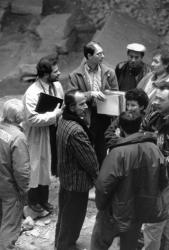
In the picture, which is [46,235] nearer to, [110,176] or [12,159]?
[12,159]

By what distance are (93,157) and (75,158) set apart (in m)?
0.16

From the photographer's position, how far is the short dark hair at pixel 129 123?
380 cm

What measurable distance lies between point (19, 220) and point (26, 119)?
108 centimetres

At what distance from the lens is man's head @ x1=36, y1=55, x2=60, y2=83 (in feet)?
16.1

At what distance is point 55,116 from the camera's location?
4.97 m

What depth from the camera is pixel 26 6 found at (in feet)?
36.0

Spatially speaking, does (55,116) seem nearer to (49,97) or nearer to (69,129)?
(49,97)

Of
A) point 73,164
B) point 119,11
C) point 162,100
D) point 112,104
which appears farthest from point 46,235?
point 119,11

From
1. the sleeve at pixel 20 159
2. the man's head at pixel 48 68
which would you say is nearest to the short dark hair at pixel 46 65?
the man's head at pixel 48 68

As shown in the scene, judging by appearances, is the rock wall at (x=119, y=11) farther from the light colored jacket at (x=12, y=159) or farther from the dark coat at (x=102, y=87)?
the light colored jacket at (x=12, y=159)

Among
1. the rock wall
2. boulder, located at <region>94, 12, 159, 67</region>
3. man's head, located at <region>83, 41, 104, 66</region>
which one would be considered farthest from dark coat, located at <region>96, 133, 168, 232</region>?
the rock wall

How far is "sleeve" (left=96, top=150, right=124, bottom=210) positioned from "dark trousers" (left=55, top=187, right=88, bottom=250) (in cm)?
65

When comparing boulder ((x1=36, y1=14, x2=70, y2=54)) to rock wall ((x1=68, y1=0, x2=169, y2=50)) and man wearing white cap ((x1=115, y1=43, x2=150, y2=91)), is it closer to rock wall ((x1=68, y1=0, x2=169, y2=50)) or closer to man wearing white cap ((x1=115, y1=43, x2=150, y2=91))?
rock wall ((x1=68, y1=0, x2=169, y2=50))

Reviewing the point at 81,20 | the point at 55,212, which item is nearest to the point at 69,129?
the point at 55,212
